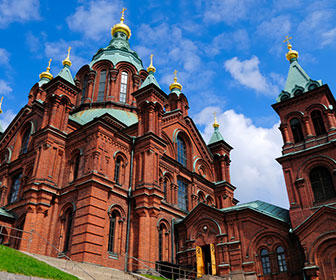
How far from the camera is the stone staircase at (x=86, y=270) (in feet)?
46.5

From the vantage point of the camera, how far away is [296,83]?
2438 cm

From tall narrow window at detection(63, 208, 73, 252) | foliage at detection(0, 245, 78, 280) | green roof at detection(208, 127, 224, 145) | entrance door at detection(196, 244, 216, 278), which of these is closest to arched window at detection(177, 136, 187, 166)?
green roof at detection(208, 127, 224, 145)

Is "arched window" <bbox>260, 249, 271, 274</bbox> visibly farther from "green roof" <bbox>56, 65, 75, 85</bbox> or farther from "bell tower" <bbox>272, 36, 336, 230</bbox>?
"green roof" <bbox>56, 65, 75, 85</bbox>

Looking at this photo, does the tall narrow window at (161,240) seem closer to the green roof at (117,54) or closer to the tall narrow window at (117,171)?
the tall narrow window at (117,171)

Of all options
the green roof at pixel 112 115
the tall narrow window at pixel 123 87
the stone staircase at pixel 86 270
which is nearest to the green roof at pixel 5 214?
the stone staircase at pixel 86 270

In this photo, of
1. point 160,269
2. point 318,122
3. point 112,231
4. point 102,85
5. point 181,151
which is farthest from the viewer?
point 102,85

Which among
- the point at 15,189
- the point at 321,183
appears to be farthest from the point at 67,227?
the point at 321,183

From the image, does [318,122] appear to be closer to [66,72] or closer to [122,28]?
[66,72]

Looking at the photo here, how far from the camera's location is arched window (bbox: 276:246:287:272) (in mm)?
18875

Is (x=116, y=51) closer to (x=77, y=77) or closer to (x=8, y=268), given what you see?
(x=77, y=77)

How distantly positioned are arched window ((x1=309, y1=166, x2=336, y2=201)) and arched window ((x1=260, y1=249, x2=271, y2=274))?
4.38 m

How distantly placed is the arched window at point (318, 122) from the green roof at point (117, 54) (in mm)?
20014

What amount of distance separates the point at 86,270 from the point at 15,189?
1205cm

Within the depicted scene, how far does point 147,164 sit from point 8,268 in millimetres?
12773
